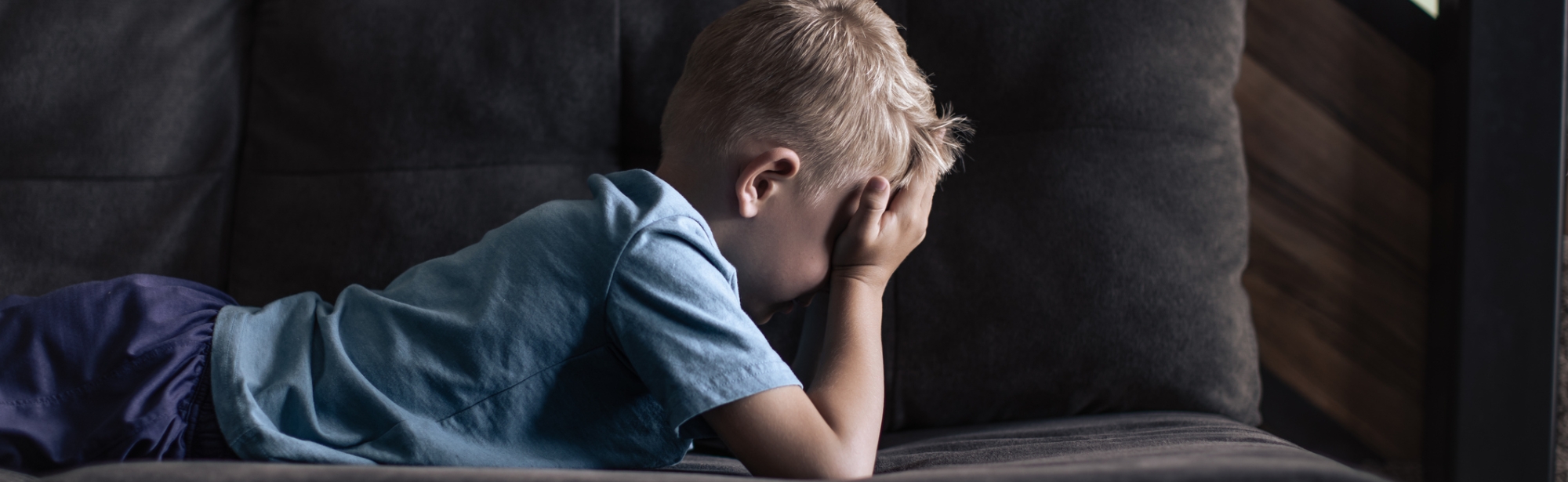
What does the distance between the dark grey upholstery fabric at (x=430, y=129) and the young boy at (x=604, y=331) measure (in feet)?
0.76

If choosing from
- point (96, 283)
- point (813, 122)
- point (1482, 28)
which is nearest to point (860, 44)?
point (813, 122)

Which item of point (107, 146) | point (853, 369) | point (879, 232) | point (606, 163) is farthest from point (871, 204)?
point (107, 146)

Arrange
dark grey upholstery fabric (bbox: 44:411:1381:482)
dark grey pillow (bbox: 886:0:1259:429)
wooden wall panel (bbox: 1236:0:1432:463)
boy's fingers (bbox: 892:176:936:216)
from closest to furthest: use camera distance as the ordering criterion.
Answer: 1. dark grey upholstery fabric (bbox: 44:411:1381:482)
2. boy's fingers (bbox: 892:176:936:216)
3. dark grey pillow (bbox: 886:0:1259:429)
4. wooden wall panel (bbox: 1236:0:1432:463)

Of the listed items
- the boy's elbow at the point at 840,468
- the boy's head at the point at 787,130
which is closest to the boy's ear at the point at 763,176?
the boy's head at the point at 787,130

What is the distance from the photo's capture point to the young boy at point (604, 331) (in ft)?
2.05

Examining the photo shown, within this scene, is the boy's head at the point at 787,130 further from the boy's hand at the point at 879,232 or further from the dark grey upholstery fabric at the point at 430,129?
the dark grey upholstery fabric at the point at 430,129

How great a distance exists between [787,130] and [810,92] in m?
0.04

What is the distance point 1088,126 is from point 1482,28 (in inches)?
21.5

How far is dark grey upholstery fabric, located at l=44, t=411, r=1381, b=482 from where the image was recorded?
0.45 meters

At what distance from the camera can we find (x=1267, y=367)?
3.98ft

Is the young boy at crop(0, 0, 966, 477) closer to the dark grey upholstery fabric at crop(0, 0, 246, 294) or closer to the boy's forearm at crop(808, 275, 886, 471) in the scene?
the boy's forearm at crop(808, 275, 886, 471)

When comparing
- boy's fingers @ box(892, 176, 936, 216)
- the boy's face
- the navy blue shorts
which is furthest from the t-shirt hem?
the navy blue shorts

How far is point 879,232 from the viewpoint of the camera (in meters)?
0.77

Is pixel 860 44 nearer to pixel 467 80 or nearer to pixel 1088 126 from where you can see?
pixel 1088 126
